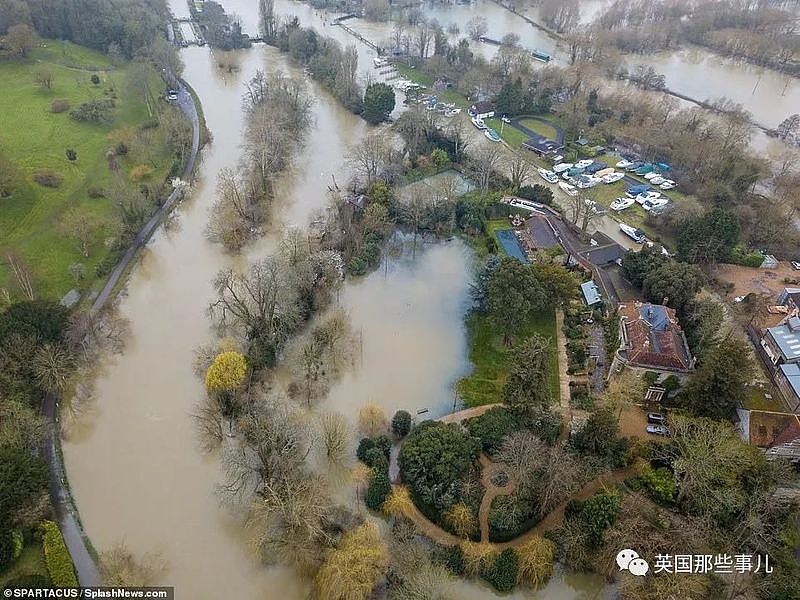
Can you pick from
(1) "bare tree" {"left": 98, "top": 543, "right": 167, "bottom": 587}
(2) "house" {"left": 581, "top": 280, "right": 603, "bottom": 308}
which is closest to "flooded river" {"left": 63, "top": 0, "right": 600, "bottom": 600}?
(1) "bare tree" {"left": 98, "top": 543, "right": 167, "bottom": 587}

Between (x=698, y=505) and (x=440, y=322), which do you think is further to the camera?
(x=440, y=322)

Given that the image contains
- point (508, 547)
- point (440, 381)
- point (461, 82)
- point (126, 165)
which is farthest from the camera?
point (461, 82)

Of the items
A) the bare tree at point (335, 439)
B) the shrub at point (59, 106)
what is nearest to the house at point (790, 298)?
the bare tree at point (335, 439)

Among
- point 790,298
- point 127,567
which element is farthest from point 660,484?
point 127,567

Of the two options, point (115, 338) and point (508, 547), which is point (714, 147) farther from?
point (115, 338)

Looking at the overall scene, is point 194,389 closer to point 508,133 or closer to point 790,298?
point 790,298

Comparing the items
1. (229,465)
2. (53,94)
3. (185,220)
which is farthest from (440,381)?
(53,94)

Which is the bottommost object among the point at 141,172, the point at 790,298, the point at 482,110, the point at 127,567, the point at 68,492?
the point at 68,492
